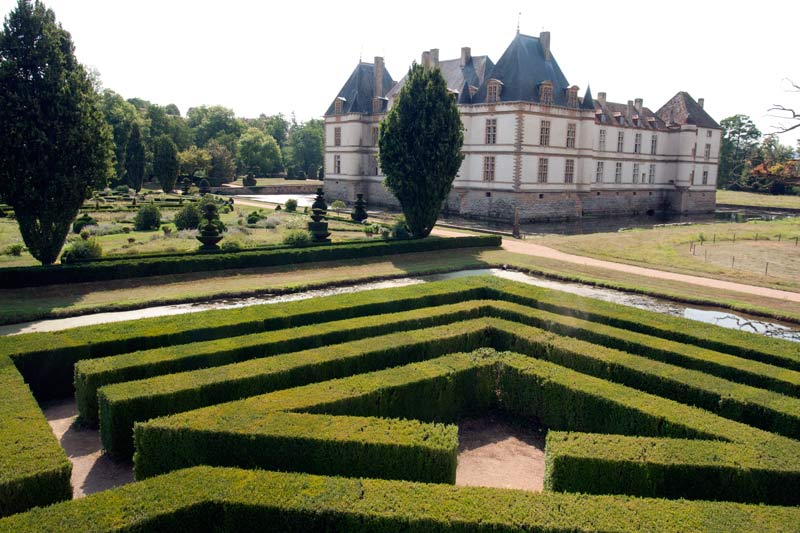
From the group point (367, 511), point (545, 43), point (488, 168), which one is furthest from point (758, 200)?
point (367, 511)

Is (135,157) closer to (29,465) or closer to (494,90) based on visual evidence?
(494,90)

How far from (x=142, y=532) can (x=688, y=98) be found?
66.9 m

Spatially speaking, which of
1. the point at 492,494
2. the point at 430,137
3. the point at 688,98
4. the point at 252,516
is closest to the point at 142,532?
the point at 252,516

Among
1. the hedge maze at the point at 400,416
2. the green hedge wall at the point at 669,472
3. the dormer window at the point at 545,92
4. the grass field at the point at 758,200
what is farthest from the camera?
the grass field at the point at 758,200

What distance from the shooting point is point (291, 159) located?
10019 centimetres

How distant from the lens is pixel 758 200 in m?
73.0

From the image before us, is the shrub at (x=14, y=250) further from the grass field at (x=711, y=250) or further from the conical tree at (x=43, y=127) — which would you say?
the grass field at (x=711, y=250)

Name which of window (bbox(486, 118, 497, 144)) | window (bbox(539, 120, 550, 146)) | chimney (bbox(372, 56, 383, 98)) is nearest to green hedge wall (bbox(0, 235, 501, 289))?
window (bbox(486, 118, 497, 144))

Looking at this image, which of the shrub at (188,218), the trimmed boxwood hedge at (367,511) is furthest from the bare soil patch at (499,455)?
the shrub at (188,218)

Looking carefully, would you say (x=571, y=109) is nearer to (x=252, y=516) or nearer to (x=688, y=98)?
(x=688, y=98)

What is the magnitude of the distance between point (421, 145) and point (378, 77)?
1089 inches

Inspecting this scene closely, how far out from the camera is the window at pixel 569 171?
1865 inches

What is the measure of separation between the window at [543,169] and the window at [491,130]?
3870mm

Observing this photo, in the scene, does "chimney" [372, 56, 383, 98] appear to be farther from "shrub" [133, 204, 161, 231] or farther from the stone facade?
"shrub" [133, 204, 161, 231]
